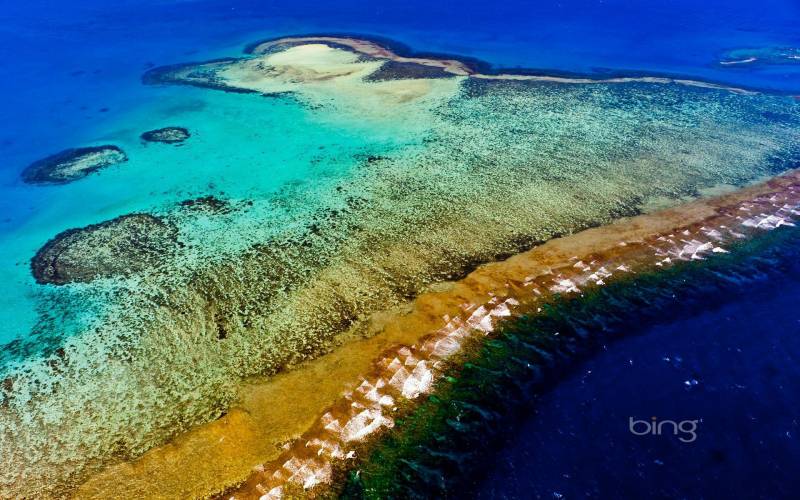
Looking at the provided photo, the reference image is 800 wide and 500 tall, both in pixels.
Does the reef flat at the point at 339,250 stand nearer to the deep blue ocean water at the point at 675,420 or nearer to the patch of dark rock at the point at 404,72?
the patch of dark rock at the point at 404,72

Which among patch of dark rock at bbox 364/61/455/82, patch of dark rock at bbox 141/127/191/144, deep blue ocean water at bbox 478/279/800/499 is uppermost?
patch of dark rock at bbox 364/61/455/82

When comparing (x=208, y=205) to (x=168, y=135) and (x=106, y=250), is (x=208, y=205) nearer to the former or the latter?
(x=106, y=250)

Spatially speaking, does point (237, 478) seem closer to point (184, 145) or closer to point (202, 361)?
point (202, 361)

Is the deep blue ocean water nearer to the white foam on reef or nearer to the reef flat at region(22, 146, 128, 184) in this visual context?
A: the white foam on reef

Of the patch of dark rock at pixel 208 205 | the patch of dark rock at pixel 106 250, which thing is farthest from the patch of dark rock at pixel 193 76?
the patch of dark rock at pixel 106 250

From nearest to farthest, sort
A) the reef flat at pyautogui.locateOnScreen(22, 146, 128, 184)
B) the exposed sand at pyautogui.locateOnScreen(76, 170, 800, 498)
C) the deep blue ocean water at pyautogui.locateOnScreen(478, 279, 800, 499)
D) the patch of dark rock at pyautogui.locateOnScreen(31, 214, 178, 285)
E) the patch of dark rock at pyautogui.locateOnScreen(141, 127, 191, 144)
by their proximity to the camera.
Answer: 1. the deep blue ocean water at pyautogui.locateOnScreen(478, 279, 800, 499)
2. the exposed sand at pyautogui.locateOnScreen(76, 170, 800, 498)
3. the patch of dark rock at pyautogui.locateOnScreen(31, 214, 178, 285)
4. the reef flat at pyautogui.locateOnScreen(22, 146, 128, 184)
5. the patch of dark rock at pyautogui.locateOnScreen(141, 127, 191, 144)

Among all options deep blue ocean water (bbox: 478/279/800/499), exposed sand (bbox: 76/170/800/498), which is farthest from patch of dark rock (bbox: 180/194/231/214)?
deep blue ocean water (bbox: 478/279/800/499)

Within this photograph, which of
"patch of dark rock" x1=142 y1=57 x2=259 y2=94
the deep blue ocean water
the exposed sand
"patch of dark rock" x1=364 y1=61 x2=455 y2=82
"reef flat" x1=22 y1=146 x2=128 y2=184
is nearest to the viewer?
the deep blue ocean water

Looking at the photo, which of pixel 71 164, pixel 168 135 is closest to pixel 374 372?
pixel 168 135
